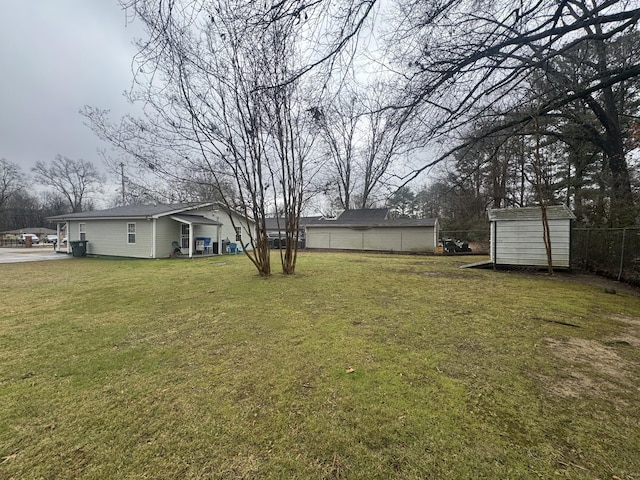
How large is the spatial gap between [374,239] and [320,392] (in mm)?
19047

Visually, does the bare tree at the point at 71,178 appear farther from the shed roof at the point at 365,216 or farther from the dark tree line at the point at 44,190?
the shed roof at the point at 365,216

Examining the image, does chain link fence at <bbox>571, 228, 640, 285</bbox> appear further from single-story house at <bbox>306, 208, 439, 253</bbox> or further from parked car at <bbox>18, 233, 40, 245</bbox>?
parked car at <bbox>18, 233, 40, 245</bbox>

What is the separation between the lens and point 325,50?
127 inches

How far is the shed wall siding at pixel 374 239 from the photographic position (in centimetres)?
1934

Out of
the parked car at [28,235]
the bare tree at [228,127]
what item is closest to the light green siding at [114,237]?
the bare tree at [228,127]

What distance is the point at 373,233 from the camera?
2092 centimetres

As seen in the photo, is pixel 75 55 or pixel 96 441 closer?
pixel 96 441

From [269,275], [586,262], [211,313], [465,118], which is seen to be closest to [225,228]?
[269,275]

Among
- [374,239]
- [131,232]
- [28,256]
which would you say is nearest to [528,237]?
[374,239]

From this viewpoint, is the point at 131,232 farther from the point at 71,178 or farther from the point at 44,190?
the point at 44,190

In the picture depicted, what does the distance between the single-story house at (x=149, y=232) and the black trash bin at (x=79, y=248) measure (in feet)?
0.74

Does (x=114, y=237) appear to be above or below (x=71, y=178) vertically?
below

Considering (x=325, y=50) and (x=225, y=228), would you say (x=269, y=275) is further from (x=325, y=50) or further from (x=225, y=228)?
(x=225, y=228)

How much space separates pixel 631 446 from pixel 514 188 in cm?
2251
